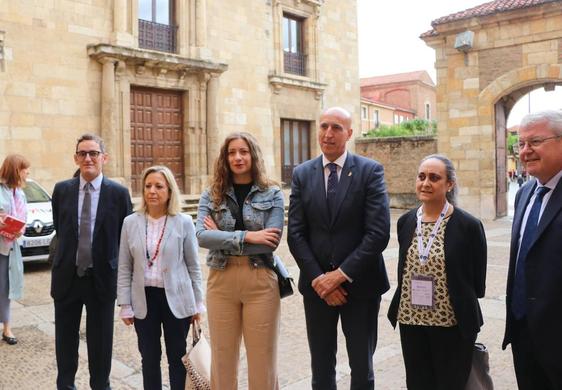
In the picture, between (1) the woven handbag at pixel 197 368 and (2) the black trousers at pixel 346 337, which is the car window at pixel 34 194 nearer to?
(1) the woven handbag at pixel 197 368

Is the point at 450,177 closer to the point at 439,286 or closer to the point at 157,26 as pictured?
the point at 439,286

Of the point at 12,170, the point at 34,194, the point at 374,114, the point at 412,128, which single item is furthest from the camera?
the point at 374,114

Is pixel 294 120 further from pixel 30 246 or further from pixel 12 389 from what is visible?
pixel 12 389

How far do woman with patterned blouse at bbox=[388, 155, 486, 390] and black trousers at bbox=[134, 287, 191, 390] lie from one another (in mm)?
1468

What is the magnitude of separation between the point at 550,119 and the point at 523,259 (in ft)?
2.38

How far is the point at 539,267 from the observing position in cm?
258

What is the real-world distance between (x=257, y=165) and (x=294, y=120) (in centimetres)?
1679

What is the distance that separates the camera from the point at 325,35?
20672mm

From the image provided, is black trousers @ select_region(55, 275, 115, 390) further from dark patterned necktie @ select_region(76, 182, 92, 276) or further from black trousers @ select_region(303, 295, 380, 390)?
black trousers @ select_region(303, 295, 380, 390)

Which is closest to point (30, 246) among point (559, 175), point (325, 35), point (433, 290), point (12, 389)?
point (12, 389)

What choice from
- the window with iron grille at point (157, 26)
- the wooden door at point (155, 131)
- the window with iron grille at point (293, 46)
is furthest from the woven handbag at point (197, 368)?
the window with iron grille at point (293, 46)

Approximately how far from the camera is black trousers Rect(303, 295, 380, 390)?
3307 millimetres

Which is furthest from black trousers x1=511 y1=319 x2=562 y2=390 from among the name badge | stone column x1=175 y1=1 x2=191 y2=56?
stone column x1=175 y1=1 x2=191 y2=56

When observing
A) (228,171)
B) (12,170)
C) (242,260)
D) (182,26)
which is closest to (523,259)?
(242,260)
